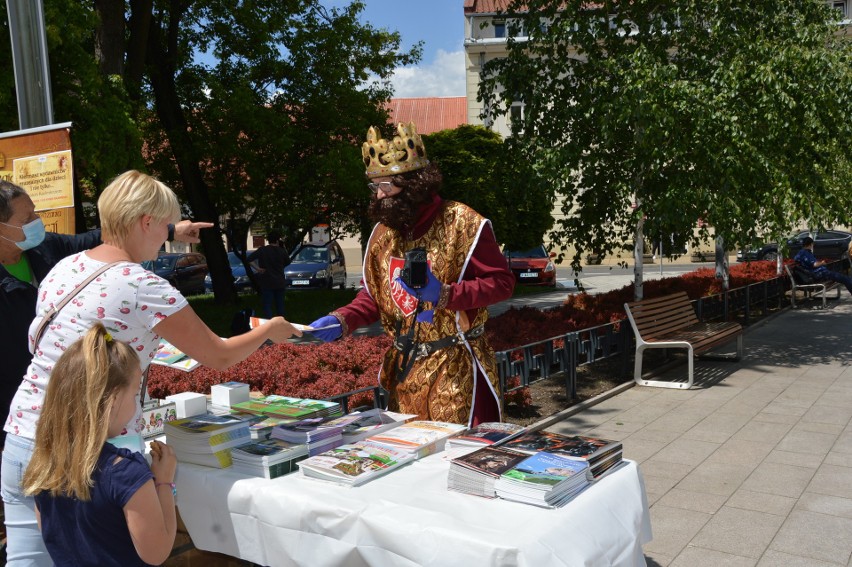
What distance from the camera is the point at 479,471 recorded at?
7.44ft

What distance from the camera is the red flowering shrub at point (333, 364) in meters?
6.10

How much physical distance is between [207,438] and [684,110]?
23.5 feet

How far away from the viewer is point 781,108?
8.80m

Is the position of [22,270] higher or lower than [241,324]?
higher

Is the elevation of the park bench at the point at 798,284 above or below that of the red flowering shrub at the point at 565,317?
below

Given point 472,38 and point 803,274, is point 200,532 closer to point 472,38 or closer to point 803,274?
point 803,274

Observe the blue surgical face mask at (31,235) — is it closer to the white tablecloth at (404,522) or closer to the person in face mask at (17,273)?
the person in face mask at (17,273)

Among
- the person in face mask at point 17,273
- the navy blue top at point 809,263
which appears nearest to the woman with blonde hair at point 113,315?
the person in face mask at point 17,273

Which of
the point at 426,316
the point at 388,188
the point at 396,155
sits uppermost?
the point at 396,155

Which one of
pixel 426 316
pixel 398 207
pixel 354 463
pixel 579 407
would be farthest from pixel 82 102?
pixel 354 463

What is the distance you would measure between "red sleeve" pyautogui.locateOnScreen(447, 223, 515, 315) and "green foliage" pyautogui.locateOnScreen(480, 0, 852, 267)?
18.6 feet

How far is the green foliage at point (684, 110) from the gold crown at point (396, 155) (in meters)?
5.72

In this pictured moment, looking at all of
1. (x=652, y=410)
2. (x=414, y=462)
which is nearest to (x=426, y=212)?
(x=414, y=462)

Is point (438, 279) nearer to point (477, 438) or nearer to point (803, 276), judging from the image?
point (477, 438)
